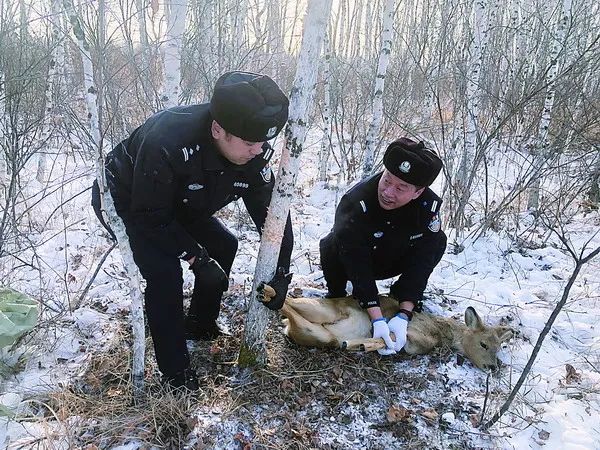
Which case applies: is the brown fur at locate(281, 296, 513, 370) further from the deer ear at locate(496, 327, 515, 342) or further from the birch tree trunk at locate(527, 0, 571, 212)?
the birch tree trunk at locate(527, 0, 571, 212)

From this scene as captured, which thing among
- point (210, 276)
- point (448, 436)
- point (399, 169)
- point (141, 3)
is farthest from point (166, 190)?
point (141, 3)

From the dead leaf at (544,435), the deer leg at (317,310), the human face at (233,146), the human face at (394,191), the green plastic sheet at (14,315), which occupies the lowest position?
the dead leaf at (544,435)

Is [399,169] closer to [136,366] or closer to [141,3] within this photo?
[136,366]

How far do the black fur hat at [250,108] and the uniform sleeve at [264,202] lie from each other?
0.43 m

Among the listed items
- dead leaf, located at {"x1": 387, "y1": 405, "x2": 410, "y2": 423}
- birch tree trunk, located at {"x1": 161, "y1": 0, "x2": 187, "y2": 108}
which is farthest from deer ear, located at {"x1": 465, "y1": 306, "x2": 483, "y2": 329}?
birch tree trunk, located at {"x1": 161, "y1": 0, "x2": 187, "y2": 108}

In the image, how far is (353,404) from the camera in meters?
2.54

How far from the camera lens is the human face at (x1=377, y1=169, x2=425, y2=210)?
2.85m

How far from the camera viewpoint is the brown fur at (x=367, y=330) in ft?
9.55

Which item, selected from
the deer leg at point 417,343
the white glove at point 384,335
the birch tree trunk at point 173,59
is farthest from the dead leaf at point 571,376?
the birch tree trunk at point 173,59

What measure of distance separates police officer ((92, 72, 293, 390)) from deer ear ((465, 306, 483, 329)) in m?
1.33

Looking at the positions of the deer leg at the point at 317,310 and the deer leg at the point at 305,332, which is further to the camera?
the deer leg at the point at 317,310

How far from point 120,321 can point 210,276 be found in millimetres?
1100

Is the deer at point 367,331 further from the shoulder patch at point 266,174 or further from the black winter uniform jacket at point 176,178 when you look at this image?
the shoulder patch at point 266,174

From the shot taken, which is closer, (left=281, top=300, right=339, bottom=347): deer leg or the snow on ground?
the snow on ground
